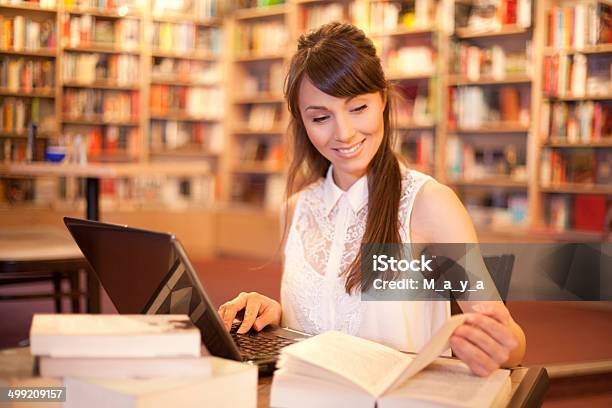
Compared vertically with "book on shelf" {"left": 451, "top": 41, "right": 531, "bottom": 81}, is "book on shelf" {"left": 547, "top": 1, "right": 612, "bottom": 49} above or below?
above

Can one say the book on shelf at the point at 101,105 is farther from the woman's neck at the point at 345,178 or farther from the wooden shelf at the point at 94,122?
the woman's neck at the point at 345,178

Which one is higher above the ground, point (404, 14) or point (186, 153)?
point (404, 14)

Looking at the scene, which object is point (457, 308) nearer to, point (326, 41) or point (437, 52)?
point (326, 41)

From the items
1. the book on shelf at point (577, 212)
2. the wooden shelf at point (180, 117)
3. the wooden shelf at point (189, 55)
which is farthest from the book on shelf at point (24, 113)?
the book on shelf at point (577, 212)

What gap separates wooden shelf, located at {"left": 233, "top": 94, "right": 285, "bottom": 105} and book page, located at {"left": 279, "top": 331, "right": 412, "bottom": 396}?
5.98m

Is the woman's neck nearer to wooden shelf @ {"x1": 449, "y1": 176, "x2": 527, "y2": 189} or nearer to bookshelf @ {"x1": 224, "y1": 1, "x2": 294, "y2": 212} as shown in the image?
wooden shelf @ {"x1": 449, "y1": 176, "x2": 527, "y2": 189}

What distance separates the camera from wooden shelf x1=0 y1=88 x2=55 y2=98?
613 centimetres

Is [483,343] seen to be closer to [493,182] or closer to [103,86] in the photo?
[493,182]

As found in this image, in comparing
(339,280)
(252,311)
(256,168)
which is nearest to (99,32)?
(256,168)

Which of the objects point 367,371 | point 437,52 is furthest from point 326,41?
point 437,52

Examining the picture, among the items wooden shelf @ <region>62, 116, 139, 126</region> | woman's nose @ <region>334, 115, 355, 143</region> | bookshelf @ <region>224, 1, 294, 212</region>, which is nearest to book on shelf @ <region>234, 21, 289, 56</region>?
bookshelf @ <region>224, 1, 294, 212</region>

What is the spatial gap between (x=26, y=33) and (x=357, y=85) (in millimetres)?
5390

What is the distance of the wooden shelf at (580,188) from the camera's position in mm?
5125

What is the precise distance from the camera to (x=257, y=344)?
1.11 m
